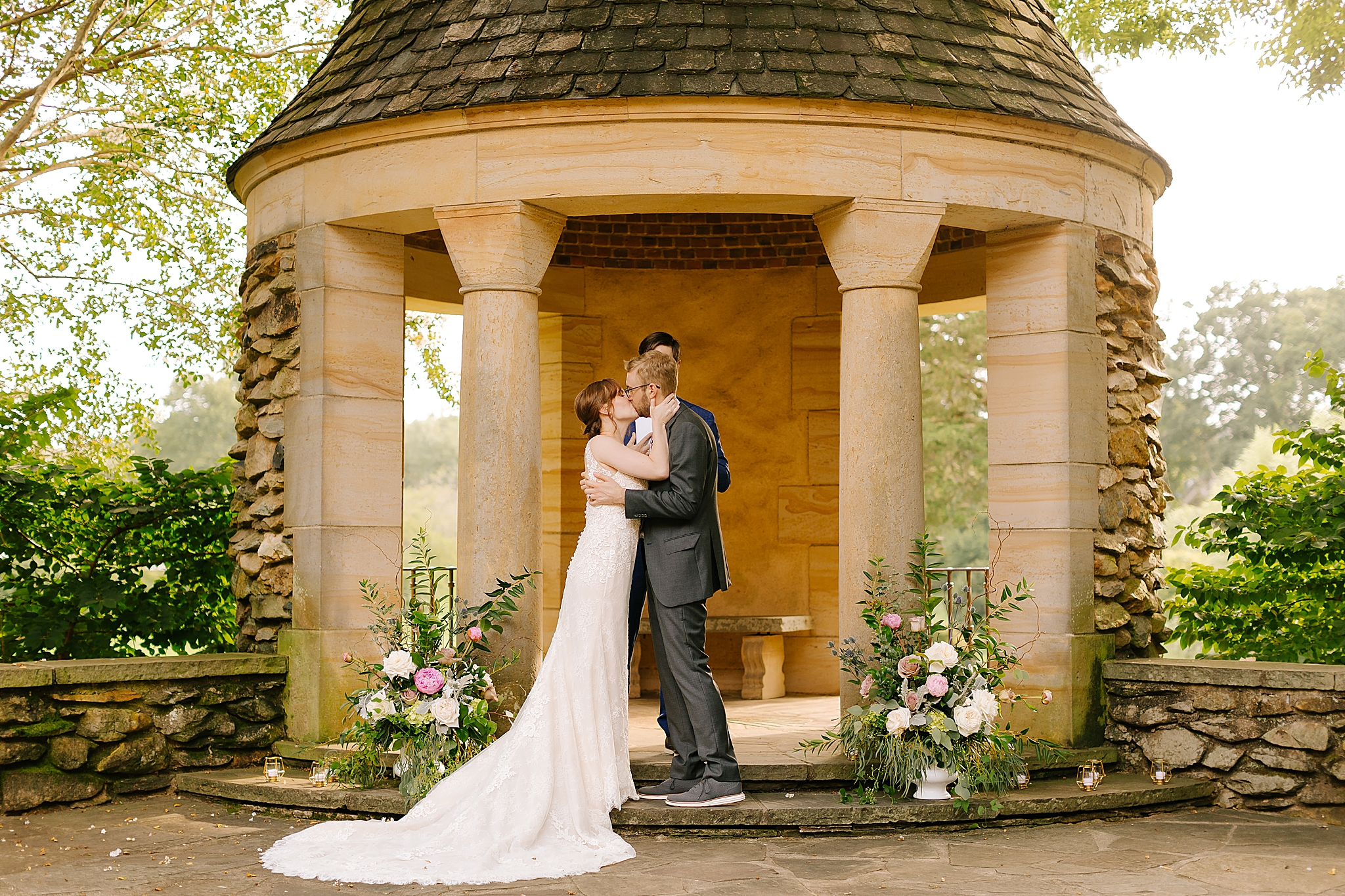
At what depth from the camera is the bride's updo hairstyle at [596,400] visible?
5.56 m

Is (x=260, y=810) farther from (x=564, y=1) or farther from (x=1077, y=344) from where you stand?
(x=1077, y=344)

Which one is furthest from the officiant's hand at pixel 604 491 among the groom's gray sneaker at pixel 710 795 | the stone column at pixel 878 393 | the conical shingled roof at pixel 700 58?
the conical shingled roof at pixel 700 58

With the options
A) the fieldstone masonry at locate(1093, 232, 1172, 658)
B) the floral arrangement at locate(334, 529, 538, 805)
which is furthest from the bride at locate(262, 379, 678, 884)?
the fieldstone masonry at locate(1093, 232, 1172, 658)

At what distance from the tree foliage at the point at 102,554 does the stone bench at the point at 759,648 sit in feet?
9.06

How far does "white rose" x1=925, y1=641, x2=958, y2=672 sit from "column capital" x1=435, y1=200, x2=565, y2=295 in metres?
2.44

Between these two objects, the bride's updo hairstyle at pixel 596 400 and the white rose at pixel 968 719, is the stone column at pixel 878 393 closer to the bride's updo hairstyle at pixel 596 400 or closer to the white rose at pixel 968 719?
the white rose at pixel 968 719

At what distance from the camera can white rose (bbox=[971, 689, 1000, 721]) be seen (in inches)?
208

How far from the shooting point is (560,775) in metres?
5.07

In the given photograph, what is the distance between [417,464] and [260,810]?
47.7 metres

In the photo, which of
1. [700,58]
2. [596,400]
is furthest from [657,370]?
[700,58]

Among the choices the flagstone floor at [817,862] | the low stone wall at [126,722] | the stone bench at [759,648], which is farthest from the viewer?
the stone bench at [759,648]

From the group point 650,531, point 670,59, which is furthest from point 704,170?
point 650,531

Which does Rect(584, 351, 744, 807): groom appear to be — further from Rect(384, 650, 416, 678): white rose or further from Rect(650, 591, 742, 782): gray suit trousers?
Rect(384, 650, 416, 678): white rose

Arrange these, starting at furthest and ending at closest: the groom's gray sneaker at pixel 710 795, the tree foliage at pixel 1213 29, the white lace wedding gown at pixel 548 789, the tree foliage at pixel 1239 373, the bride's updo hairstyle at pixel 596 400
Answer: the tree foliage at pixel 1239 373
the tree foliage at pixel 1213 29
the bride's updo hairstyle at pixel 596 400
the groom's gray sneaker at pixel 710 795
the white lace wedding gown at pixel 548 789
